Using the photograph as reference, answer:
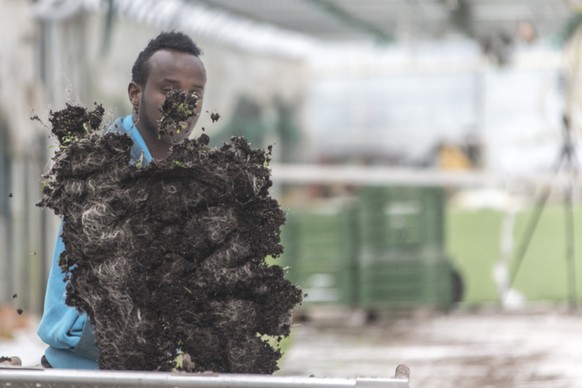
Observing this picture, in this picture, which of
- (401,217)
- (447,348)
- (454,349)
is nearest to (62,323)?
(454,349)

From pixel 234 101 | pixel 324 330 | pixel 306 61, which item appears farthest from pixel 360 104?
pixel 324 330

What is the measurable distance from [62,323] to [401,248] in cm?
1505

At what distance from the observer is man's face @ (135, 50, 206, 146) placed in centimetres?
340

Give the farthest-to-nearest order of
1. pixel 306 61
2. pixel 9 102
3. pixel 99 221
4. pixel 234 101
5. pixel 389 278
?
pixel 306 61, pixel 234 101, pixel 389 278, pixel 9 102, pixel 99 221

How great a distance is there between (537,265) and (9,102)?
8.14 m

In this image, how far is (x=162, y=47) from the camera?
3475 mm

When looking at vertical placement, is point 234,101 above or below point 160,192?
above

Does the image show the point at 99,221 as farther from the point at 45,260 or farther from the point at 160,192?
the point at 45,260

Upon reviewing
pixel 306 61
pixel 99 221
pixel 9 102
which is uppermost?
pixel 306 61

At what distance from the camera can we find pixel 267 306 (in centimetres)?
325

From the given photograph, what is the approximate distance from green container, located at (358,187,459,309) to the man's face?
14.6 meters

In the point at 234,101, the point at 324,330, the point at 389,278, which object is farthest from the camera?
the point at 234,101

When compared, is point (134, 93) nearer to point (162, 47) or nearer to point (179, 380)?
point (162, 47)

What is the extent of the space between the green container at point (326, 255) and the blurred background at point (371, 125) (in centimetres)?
2
